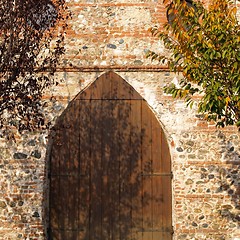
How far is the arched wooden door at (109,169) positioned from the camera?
8.14 meters

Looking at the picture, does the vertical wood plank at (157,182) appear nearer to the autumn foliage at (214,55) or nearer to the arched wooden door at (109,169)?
the arched wooden door at (109,169)

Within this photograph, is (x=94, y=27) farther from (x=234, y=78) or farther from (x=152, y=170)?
(x=234, y=78)

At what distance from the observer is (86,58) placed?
331 inches

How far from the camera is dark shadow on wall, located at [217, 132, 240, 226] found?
8070 mm

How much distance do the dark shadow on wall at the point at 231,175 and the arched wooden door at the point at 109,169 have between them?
0.98 m

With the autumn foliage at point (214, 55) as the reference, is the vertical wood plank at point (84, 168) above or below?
below

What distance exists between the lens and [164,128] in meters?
8.27

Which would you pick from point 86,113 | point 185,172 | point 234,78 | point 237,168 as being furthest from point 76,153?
point 234,78

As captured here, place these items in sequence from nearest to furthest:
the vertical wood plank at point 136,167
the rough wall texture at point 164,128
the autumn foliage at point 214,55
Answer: the autumn foliage at point 214,55 < the rough wall texture at point 164,128 < the vertical wood plank at point 136,167

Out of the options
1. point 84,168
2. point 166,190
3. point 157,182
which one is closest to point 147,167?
point 157,182

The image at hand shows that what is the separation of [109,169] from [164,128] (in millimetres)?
1253

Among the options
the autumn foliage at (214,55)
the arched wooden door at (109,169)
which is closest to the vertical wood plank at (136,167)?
the arched wooden door at (109,169)

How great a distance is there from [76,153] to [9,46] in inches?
116

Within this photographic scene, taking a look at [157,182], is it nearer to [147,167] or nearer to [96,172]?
[147,167]
